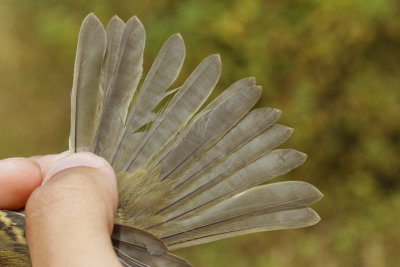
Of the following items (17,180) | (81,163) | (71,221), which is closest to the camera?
(71,221)

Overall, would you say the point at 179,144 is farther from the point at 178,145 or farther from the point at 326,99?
the point at 326,99

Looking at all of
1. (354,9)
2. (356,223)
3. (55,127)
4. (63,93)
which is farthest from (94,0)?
(356,223)

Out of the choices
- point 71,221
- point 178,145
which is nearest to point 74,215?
point 71,221

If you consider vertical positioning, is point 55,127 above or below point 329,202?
above

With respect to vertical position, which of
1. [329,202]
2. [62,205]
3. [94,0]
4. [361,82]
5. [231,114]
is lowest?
[62,205]

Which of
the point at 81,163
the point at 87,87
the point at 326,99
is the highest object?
the point at 326,99

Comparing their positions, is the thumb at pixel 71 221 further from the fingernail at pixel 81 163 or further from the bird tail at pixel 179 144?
the bird tail at pixel 179 144

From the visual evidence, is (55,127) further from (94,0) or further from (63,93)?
(94,0)

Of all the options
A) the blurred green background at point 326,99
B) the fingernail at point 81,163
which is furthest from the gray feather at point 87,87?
the blurred green background at point 326,99
